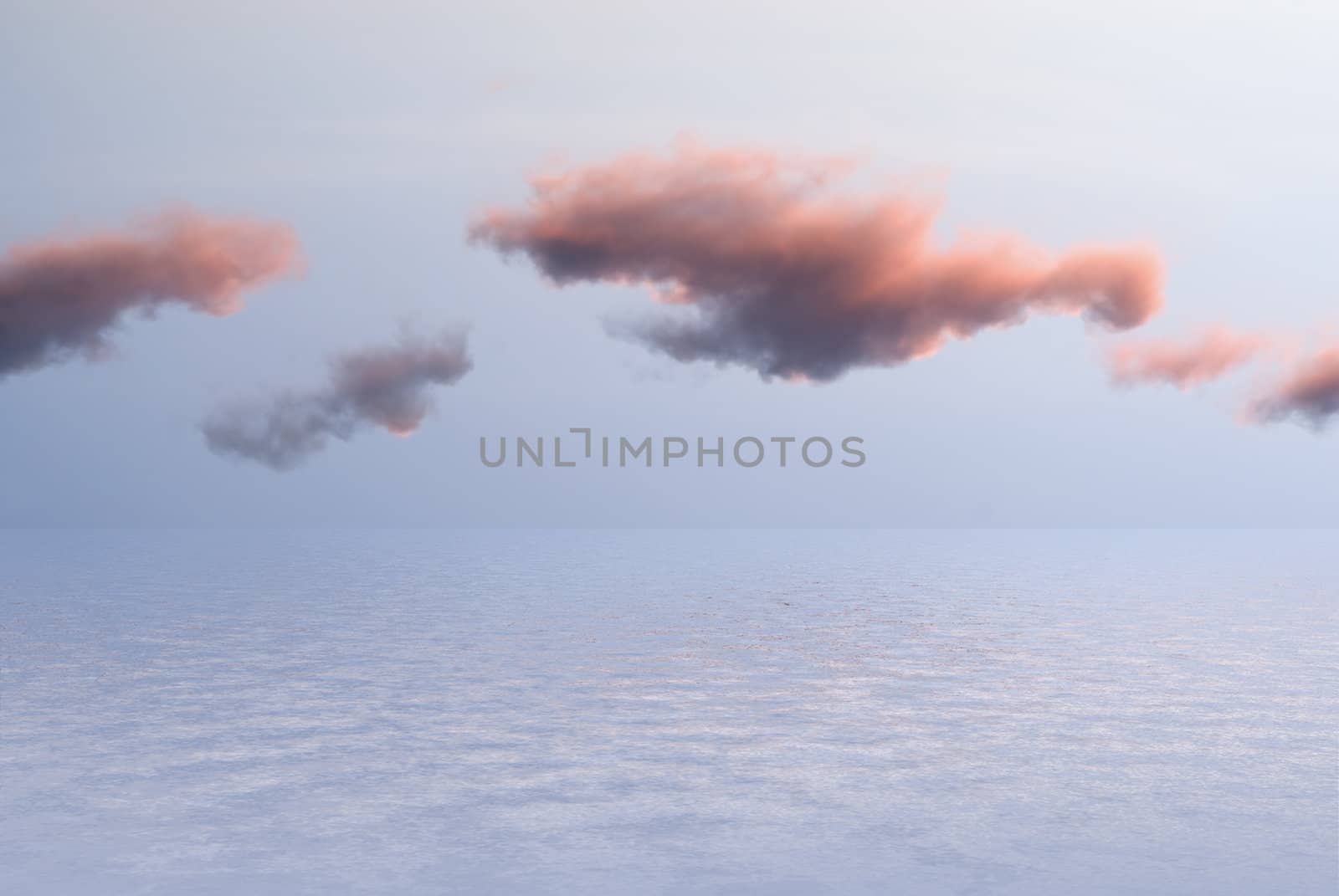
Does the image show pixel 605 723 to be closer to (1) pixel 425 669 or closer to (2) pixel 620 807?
(2) pixel 620 807

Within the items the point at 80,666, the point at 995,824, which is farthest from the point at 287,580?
the point at 995,824

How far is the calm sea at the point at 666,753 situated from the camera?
1318 centimetres

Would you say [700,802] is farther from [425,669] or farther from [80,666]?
[80,666]

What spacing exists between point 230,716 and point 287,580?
1654 inches

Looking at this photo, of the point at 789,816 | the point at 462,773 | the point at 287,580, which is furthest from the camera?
the point at 287,580

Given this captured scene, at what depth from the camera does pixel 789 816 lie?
1509 centimetres

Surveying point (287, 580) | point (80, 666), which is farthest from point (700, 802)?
point (287, 580)

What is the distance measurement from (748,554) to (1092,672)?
77651mm

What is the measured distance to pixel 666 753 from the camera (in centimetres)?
1862

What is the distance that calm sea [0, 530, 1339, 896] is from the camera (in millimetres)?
13180

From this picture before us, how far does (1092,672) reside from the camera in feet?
91.3

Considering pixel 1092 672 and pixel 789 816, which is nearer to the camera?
pixel 789 816

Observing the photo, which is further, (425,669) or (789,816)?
(425,669)

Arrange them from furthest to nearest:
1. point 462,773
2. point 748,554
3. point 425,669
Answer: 1. point 748,554
2. point 425,669
3. point 462,773
